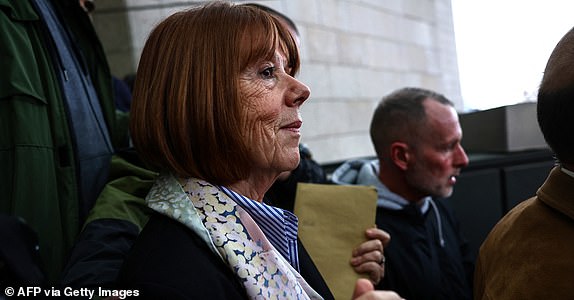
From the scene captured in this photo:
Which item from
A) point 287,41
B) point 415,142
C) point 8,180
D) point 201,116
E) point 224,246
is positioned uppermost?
point 287,41

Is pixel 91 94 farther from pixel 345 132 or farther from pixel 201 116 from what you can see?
pixel 345 132

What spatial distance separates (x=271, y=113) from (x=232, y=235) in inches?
11.7

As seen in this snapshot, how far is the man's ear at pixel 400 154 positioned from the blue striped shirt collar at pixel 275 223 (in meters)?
1.25

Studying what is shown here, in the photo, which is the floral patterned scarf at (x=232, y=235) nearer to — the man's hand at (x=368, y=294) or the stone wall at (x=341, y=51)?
the man's hand at (x=368, y=294)

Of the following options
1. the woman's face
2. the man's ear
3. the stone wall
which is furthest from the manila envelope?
the stone wall

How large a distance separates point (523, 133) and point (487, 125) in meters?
0.22

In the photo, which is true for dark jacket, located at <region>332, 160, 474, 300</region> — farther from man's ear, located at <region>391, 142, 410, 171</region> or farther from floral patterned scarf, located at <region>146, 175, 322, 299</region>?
floral patterned scarf, located at <region>146, 175, 322, 299</region>

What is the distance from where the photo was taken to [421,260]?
2.20m

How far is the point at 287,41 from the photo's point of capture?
1324 mm

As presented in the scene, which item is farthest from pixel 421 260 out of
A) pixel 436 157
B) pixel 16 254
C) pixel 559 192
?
pixel 16 254

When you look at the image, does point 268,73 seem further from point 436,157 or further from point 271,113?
point 436,157

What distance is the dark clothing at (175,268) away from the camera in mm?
1009

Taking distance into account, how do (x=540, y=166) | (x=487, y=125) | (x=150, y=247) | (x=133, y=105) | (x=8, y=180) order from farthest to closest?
1. (x=487, y=125)
2. (x=540, y=166)
3. (x=8, y=180)
4. (x=133, y=105)
5. (x=150, y=247)

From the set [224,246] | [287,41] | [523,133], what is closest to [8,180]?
[224,246]
